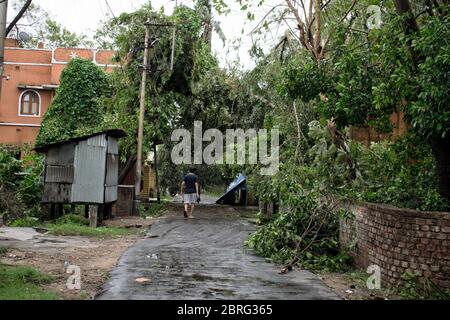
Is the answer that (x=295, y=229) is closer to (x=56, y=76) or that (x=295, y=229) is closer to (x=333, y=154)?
(x=333, y=154)

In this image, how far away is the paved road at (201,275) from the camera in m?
7.54

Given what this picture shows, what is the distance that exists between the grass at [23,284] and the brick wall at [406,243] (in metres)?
5.22

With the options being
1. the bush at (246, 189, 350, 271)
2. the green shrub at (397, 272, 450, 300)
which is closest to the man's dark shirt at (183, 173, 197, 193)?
the bush at (246, 189, 350, 271)

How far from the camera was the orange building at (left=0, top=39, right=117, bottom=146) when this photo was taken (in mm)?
33344

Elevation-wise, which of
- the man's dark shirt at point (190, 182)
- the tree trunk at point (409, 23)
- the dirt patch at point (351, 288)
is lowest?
the dirt patch at point (351, 288)

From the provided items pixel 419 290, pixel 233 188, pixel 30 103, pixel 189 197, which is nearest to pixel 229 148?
pixel 189 197

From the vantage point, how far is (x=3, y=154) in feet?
63.1

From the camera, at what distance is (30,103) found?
111 ft

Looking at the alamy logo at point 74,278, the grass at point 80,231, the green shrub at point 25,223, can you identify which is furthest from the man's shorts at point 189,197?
the alamy logo at point 74,278

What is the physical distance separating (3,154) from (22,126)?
51.0 ft

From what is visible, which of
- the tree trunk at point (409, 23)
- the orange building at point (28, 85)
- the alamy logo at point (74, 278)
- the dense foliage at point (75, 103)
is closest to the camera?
the alamy logo at point (74, 278)

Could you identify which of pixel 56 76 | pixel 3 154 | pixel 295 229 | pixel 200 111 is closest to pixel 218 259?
pixel 295 229

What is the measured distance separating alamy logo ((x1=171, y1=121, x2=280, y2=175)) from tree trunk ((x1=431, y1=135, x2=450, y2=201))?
7185 mm

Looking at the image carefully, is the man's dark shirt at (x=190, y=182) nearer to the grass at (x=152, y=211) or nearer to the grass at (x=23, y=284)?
the grass at (x=152, y=211)
